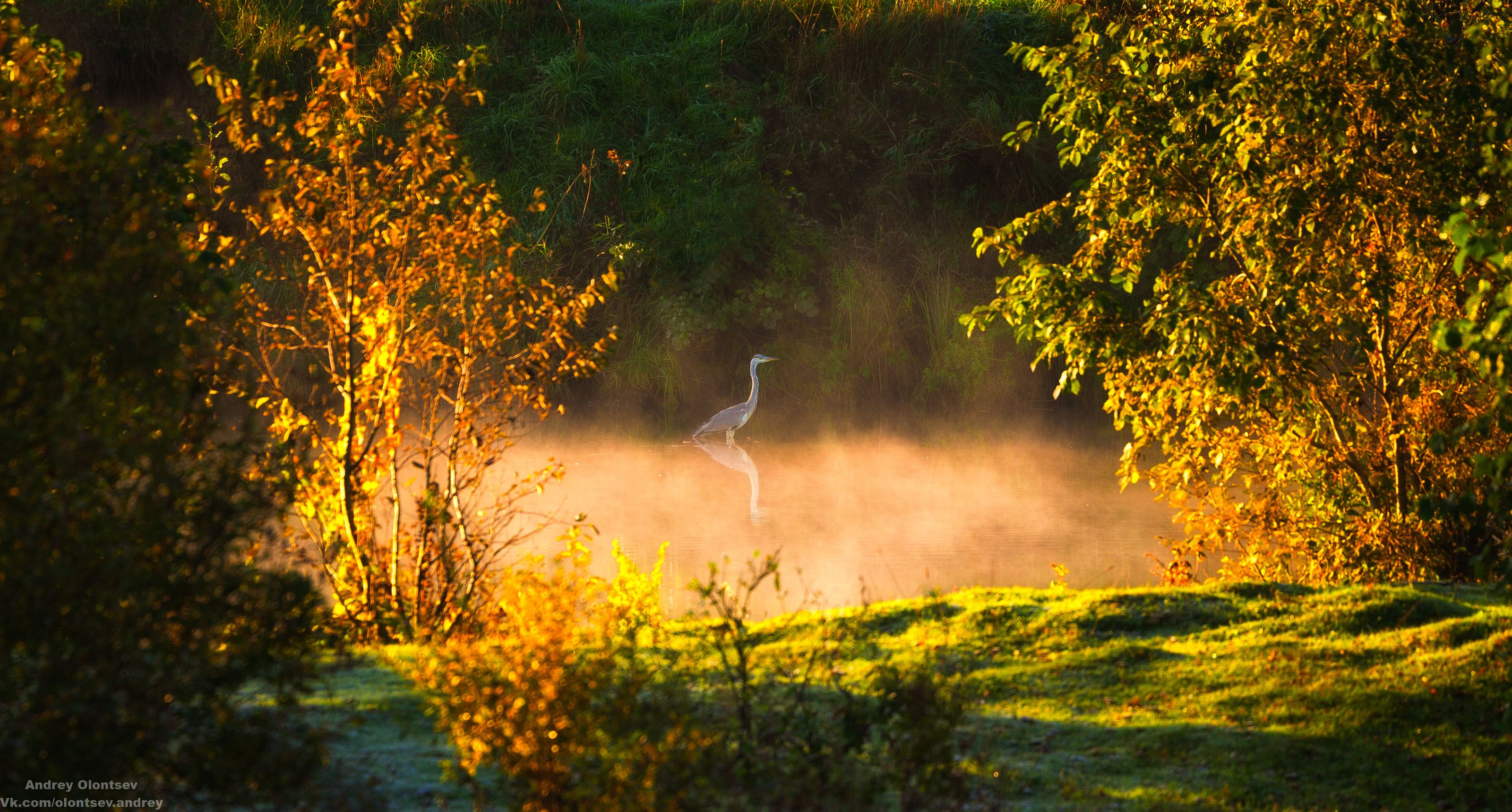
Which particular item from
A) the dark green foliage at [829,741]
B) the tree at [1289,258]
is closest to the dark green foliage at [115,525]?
the dark green foliage at [829,741]

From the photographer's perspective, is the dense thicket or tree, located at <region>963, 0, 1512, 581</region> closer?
tree, located at <region>963, 0, 1512, 581</region>

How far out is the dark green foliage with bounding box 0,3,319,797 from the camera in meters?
2.87

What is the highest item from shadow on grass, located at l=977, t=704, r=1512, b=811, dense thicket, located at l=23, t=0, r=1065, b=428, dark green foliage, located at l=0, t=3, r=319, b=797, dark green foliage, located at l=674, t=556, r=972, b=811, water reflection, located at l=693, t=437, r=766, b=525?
dense thicket, located at l=23, t=0, r=1065, b=428

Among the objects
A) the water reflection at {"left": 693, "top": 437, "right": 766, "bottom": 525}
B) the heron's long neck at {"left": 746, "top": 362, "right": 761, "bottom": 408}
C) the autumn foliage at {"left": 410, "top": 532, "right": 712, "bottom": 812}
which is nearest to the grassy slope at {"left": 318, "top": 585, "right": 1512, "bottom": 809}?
the autumn foliage at {"left": 410, "top": 532, "right": 712, "bottom": 812}

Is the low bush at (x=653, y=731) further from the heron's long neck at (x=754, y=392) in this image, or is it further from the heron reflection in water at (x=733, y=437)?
the heron's long neck at (x=754, y=392)

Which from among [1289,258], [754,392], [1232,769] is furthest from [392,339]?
[754,392]

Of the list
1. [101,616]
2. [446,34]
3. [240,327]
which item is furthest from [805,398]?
[101,616]

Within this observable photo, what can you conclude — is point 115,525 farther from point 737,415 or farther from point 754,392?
point 737,415

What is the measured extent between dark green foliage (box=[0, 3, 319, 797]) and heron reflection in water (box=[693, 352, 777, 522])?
9599 millimetres

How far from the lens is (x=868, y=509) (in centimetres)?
1242

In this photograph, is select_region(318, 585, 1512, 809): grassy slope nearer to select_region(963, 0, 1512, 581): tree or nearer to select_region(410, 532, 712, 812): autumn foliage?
select_region(410, 532, 712, 812): autumn foliage

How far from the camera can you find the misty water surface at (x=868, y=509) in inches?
405

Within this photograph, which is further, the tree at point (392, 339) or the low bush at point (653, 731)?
the tree at point (392, 339)

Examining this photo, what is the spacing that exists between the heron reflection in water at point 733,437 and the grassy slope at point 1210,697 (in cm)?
651
